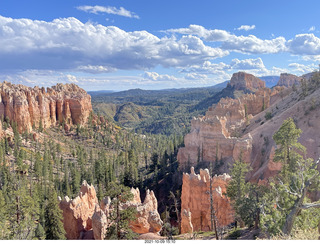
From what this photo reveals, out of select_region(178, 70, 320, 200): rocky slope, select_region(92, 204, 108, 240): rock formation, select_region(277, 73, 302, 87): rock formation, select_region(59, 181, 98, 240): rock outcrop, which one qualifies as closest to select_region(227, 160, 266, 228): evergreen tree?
select_region(178, 70, 320, 200): rocky slope

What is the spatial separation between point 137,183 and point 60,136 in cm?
5553

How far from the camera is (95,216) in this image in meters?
25.5

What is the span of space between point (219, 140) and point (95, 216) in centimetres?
3303

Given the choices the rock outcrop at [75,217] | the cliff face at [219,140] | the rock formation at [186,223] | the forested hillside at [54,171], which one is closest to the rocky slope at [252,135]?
the cliff face at [219,140]

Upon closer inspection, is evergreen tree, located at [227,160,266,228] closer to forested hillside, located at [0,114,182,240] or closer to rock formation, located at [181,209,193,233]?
rock formation, located at [181,209,193,233]

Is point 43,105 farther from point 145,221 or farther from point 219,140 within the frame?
point 145,221

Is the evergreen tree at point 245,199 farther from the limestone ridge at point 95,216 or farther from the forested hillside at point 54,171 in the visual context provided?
the forested hillside at point 54,171

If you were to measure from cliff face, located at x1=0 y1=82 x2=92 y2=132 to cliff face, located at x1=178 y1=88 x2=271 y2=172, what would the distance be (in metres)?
67.8

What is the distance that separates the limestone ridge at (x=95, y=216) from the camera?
83.0 feet

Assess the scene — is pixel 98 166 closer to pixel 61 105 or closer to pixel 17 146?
pixel 17 146

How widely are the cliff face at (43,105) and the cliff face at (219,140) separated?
6776cm

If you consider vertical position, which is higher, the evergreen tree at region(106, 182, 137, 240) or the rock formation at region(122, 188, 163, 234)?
the evergreen tree at region(106, 182, 137, 240)

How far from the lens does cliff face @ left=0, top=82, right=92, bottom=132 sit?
93625mm

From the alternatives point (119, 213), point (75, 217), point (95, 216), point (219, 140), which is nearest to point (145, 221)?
point (95, 216)
